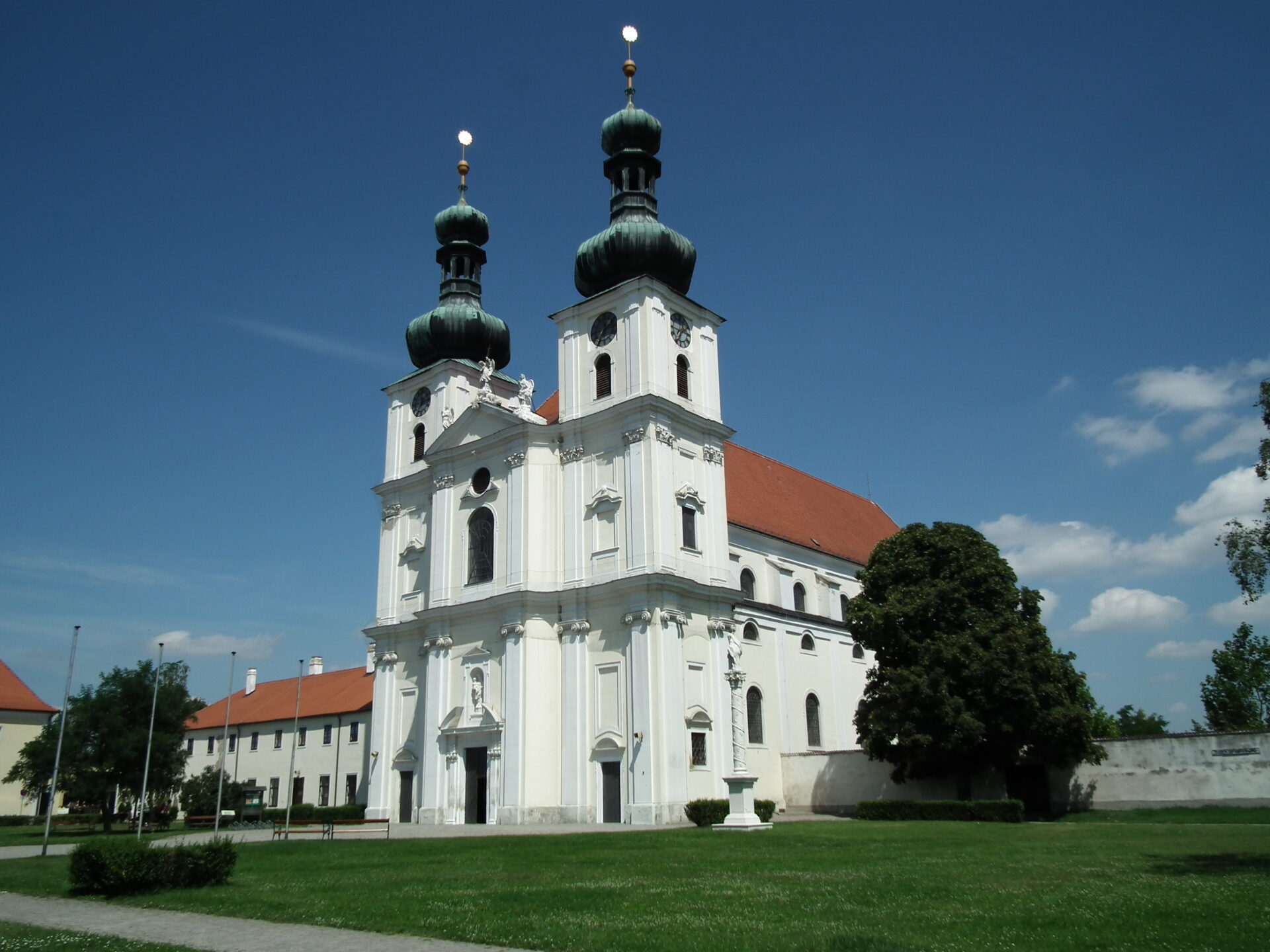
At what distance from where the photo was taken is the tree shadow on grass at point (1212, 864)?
13.8 metres

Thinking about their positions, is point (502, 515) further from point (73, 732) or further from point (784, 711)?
point (73, 732)

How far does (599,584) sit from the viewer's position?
34.4m

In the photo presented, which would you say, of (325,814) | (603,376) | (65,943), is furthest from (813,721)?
(65,943)

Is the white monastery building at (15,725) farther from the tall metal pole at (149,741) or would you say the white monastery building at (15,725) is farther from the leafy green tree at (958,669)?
the leafy green tree at (958,669)

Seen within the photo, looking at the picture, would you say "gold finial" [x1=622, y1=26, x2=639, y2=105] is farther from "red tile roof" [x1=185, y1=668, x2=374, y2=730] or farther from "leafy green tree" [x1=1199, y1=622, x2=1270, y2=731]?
"leafy green tree" [x1=1199, y1=622, x2=1270, y2=731]

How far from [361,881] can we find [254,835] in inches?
643

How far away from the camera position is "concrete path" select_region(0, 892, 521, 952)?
9.52 m

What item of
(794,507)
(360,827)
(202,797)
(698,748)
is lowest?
(360,827)


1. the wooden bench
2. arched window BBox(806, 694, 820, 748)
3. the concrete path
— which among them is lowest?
the concrete path

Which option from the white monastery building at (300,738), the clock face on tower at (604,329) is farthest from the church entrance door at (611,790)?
the white monastery building at (300,738)

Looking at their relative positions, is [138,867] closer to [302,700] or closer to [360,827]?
[360,827]

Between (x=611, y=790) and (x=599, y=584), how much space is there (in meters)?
6.64

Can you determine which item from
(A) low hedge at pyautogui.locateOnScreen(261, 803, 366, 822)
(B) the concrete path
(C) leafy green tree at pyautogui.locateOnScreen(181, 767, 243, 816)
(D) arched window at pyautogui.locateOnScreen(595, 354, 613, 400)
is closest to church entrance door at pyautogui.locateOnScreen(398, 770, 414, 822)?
(A) low hedge at pyautogui.locateOnScreen(261, 803, 366, 822)

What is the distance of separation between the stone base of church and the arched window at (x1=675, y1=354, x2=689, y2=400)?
15.5 meters
